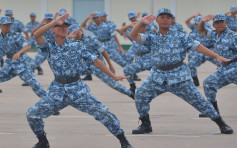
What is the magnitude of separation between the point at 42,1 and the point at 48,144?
29.0 meters

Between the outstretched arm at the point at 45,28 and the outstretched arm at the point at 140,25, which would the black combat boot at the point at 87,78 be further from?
the outstretched arm at the point at 45,28

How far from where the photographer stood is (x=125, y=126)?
1087cm

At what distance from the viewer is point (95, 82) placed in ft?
63.0

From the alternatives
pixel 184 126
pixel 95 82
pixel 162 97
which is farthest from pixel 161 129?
pixel 95 82

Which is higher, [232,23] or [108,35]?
[108,35]

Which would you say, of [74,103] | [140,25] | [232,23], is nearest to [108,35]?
[232,23]

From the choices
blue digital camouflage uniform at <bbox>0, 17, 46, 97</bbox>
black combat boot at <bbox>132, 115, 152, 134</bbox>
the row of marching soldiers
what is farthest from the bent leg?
blue digital camouflage uniform at <bbox>0, 17, 46, 97</bbox>

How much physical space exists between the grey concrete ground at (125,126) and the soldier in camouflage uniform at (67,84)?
87 centimetres

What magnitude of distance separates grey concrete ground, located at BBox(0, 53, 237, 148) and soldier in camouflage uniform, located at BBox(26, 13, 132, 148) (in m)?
0.87

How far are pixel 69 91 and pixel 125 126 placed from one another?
9.05 feet

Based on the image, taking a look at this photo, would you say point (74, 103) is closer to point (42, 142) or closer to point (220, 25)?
point (42, 142)

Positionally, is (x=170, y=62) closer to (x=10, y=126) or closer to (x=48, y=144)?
(x=48, y=144)

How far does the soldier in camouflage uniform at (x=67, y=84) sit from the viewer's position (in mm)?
8219

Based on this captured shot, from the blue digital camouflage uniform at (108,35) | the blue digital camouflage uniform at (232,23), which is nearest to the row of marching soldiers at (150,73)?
the blue digital camouflage uniform at (108,35)
